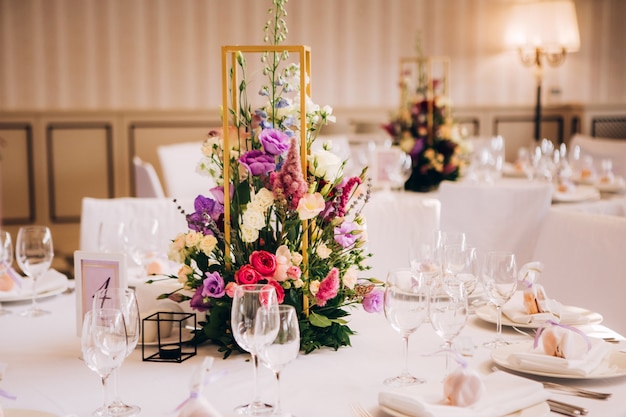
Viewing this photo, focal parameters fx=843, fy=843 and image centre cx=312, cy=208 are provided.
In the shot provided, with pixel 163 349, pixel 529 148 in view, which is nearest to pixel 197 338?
pixel 163 349

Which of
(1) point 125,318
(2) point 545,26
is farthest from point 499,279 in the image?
(2) point 545,26

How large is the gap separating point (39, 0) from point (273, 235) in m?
4.87

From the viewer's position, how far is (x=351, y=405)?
1.35 metres

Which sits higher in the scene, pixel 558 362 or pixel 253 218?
pixel 253 218

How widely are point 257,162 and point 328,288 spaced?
28cm

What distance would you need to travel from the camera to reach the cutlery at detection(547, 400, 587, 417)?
132cm

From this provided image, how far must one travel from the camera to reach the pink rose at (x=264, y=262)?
62.2 inches

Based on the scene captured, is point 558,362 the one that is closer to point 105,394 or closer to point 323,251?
point 323,251

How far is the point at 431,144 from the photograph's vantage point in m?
4.07

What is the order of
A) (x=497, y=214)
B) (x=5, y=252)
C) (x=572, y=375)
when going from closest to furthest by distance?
1. (x=572, y=375)
2. (x=5, y=252)
3. (x=497, y=214)

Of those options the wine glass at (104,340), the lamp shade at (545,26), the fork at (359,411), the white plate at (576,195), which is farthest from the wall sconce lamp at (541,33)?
the wine glass at (104,340)

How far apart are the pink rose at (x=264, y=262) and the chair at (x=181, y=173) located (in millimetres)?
2844

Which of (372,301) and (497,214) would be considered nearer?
(372,301)

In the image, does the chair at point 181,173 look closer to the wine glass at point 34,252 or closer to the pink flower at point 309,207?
the wine glass at point 34,252
